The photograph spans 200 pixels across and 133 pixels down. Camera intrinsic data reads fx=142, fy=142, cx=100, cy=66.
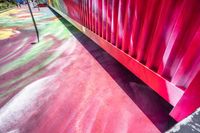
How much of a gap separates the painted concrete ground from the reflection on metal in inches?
14.6

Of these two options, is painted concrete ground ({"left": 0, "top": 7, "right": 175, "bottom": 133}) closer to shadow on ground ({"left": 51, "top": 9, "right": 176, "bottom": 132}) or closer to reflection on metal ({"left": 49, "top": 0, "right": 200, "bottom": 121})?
shadow on ground ({"left": 51, "top": 9, "right": 176, "bottom": 132})

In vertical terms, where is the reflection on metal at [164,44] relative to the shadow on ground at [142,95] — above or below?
above

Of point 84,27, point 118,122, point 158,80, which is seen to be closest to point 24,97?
point 118,122

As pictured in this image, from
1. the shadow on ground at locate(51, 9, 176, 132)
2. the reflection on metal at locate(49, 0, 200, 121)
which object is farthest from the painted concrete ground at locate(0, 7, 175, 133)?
the reflection on metal at locate(49, 0, 200, 121)

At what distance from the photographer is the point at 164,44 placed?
123 cm

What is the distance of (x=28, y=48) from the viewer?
11.0ft

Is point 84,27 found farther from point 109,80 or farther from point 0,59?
point 0,59

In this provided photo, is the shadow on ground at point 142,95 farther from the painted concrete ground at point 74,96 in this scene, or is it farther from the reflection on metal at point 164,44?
the reflection on metal at point 164,44

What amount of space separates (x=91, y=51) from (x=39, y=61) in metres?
1.05

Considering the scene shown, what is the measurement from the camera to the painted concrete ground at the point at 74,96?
4.84ft

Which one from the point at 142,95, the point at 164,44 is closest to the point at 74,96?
the point at 142,95

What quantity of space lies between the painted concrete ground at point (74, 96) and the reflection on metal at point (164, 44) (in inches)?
14.6

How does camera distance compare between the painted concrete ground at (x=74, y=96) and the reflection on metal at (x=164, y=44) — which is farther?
the painted concrete ground at (x=74, y=96)

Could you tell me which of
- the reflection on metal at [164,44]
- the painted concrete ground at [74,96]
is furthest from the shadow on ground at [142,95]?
the reflection on metal at [164,44]
